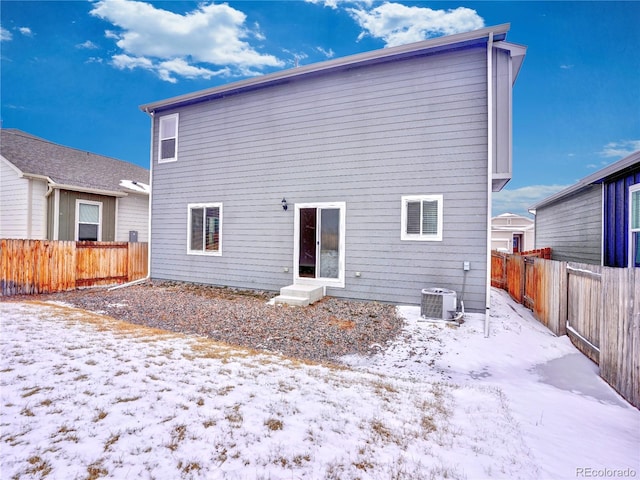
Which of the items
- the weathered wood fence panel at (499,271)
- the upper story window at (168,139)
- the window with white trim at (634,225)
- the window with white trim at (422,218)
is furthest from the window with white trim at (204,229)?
the window with white trim at (634,225)

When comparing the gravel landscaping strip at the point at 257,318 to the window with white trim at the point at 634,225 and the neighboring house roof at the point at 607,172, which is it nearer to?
the window with white trim at the point at 634,225

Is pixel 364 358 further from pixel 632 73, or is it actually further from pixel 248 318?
pixel 632 73

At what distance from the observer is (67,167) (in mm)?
11875

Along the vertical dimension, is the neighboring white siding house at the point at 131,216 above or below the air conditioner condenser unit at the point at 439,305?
above

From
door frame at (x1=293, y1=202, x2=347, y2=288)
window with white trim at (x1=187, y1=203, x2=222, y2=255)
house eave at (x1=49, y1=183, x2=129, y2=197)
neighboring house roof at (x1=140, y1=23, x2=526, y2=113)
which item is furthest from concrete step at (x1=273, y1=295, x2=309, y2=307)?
house eave at (x1=49, y1=183, x2=129, y2=197)

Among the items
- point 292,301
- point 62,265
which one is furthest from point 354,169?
point 62,265

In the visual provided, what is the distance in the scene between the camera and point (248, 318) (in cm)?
596

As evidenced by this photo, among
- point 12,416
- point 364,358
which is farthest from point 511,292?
point 12,416

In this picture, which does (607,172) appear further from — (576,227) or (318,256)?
(318,256)

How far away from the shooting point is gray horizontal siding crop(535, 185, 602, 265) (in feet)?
29.4

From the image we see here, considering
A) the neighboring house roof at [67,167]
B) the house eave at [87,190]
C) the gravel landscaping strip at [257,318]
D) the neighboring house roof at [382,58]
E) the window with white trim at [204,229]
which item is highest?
the neighboring house roof at [382,58]

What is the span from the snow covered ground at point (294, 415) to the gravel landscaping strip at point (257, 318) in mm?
530

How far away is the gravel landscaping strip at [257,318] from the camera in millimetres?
4703

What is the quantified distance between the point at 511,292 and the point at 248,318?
807cm
